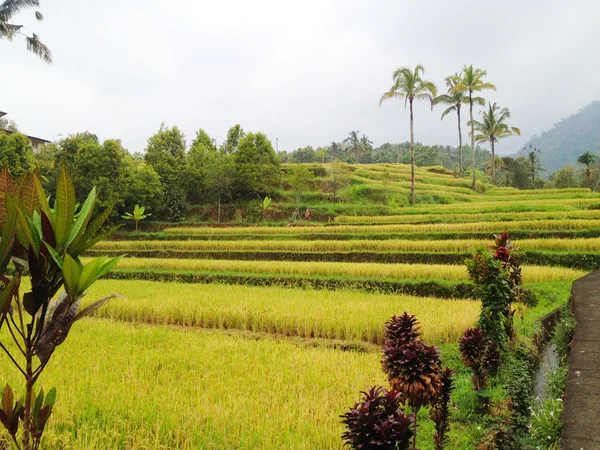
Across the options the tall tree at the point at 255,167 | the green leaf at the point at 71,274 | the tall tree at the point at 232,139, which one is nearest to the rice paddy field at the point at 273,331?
the green leaf at the point at 71,274

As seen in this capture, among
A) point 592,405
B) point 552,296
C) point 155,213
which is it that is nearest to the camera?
point 592,405

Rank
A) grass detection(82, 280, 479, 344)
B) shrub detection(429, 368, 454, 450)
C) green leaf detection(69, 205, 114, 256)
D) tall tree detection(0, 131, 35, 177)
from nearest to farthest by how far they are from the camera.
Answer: green leaf detection(69, 205, 114, 256) < shrub detection(429, 368, 454, 450) < grass detection(82, 280, 479, 344) < tall tree detection(0, 131, 35, 177)

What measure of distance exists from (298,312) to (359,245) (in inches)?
352

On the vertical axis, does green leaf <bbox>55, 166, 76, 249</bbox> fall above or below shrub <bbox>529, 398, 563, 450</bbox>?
above

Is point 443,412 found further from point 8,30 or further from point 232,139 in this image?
point 232,139

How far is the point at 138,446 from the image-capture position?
9.80 feet

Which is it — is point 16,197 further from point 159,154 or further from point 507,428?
point 159,154

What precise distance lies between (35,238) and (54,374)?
3604mm

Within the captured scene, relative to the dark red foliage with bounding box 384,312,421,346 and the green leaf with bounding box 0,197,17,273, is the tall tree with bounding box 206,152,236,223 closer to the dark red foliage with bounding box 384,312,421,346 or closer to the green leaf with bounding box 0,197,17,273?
the dark red foliage with bounding box 384,312,421,346

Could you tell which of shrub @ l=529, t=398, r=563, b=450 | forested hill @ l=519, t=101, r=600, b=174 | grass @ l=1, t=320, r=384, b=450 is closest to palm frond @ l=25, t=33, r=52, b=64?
grass @ l=1, t=320, r=384, b=450

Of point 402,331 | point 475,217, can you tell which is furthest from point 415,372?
point 475,217

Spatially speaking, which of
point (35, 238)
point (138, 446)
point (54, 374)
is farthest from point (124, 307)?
point (35, 238)

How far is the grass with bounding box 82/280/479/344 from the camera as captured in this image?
693cm

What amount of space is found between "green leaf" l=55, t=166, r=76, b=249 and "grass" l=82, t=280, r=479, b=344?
18.6 feet
